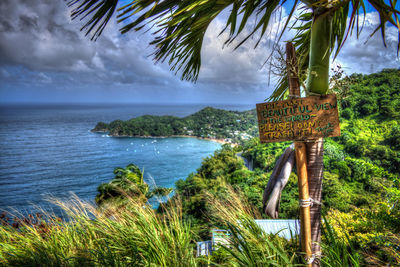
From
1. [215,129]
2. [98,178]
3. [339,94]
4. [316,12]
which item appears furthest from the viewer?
[215,129]

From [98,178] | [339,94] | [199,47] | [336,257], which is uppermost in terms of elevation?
[199,47]

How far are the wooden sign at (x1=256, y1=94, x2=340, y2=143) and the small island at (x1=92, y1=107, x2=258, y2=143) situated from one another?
59.6m

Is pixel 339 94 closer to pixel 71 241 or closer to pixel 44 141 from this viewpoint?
pixel 71 241

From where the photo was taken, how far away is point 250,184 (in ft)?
55.0

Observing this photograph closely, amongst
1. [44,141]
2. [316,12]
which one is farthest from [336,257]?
[44,141]

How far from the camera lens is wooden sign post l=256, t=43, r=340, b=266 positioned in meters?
1.20

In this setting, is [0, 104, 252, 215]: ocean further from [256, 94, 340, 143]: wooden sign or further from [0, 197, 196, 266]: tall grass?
[256, 94, 340, 143]: wooden sign

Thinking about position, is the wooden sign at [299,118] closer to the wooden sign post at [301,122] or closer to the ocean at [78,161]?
the wooden sign post at [301,122]

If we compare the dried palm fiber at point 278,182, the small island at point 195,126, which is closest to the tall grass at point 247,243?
the dried palm fiber at point 278,182

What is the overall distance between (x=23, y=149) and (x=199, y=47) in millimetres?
75498

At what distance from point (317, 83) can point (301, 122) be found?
215 millimetres

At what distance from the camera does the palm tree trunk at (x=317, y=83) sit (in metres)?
1.14

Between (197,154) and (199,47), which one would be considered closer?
(199,47)

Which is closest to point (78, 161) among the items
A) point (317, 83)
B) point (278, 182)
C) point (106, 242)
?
point (106, 242)
